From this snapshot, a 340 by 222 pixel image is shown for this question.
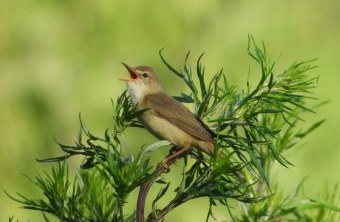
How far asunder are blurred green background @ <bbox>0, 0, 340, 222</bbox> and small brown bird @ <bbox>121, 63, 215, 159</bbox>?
1001mm

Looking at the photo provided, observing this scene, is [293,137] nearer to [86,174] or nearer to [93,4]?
[86,174]

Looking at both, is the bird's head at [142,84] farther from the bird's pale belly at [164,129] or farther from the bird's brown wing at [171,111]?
the bird's pale belly at [164,129]

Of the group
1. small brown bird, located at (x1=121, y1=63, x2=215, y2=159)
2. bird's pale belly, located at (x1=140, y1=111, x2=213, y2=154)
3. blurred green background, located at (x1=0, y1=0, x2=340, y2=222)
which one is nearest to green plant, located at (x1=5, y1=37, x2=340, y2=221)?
small brown bird, located at (x1=121, y1=63, x2=215, y2=159)

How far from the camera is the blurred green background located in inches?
127

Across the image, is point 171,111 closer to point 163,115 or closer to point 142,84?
point 163,115

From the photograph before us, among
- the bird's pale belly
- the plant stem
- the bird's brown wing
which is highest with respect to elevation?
the bird's brown wing

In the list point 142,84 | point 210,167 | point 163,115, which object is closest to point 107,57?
point 142,84

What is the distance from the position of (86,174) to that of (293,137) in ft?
1.10

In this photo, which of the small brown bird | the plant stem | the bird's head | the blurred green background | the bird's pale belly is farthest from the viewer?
the blurred green background

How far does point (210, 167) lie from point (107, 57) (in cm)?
250

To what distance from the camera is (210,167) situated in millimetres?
964

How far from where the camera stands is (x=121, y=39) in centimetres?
350

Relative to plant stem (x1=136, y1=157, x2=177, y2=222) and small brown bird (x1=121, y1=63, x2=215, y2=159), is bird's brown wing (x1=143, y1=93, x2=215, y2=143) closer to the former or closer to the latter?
small brown bird (x1=121, y1=63, x2=215, y2=159)

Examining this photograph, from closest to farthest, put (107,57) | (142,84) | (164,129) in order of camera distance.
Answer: (164,129), (142,84), (107,57)
